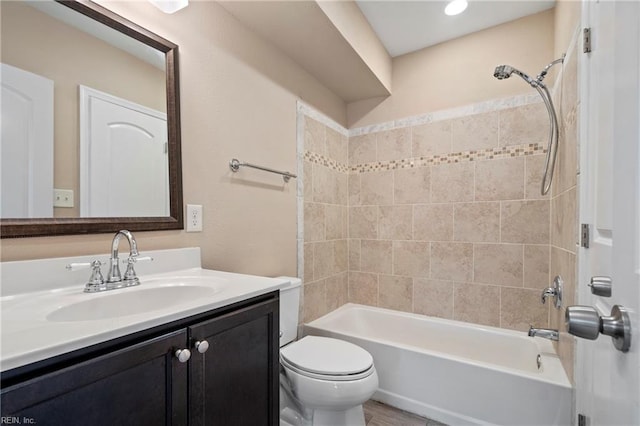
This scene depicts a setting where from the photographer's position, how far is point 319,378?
135cm

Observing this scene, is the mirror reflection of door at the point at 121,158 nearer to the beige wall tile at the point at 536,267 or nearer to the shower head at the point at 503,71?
the shower head at the point at 503,71

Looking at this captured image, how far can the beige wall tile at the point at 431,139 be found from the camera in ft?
7.39

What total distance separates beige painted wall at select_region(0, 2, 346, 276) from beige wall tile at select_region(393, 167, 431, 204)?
0.92m

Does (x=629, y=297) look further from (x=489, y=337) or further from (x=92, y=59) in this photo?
(x=489, y=337)

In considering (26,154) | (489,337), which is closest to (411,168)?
(489,337)

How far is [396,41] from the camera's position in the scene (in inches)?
89.6

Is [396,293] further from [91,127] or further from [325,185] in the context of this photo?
[91,127]

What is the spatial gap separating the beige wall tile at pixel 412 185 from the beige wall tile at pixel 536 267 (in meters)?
0.75

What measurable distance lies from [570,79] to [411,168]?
1.13m

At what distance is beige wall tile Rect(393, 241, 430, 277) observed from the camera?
7.65ft

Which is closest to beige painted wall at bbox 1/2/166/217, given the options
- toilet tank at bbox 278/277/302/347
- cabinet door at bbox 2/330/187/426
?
cabinet door at bbox 2/330/187/426

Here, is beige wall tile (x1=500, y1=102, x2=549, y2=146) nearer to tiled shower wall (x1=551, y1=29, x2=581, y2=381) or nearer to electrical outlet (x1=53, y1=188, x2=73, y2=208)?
tiled shower wall (x1=551, y1=29, x2=581, y2=381)

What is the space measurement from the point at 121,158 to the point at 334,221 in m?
1.62

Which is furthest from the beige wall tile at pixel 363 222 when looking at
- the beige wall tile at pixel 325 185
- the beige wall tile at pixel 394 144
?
the beige wall tile at pixel 394 144
